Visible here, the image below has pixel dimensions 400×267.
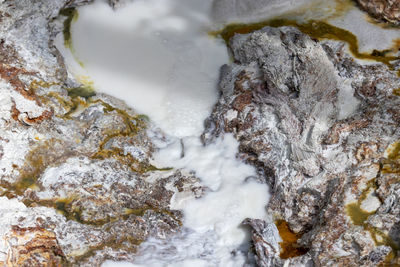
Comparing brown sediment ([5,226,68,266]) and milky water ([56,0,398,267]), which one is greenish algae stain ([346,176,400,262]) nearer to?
milky water ([56,0,398,267])

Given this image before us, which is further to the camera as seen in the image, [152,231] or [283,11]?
[283,11]

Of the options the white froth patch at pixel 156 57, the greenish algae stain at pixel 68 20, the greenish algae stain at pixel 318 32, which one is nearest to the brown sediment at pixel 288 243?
the white froth patch at pixel 156 57

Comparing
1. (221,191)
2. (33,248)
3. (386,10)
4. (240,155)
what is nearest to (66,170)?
(33,248)

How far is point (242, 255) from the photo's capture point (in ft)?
6.18

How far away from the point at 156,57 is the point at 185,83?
285mm

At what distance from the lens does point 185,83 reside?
8.27 ft

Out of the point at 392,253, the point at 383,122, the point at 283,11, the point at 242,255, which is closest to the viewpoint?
the point at 392,253

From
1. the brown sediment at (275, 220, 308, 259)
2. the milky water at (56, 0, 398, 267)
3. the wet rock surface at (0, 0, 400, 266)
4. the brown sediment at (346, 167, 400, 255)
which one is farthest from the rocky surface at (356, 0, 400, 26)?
the brown sediment at (275, 220, 308, 259)

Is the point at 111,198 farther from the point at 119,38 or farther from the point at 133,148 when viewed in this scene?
the point at 119,38

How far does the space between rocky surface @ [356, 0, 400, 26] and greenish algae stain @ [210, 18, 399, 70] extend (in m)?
0.28

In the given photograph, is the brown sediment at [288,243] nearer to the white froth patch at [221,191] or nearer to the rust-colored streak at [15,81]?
the white froth patch at [221,191]

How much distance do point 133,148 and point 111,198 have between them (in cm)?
33

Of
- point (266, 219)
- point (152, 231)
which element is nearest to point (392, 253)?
point (266, 219)

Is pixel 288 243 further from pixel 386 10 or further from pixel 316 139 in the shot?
pixel 386 10
